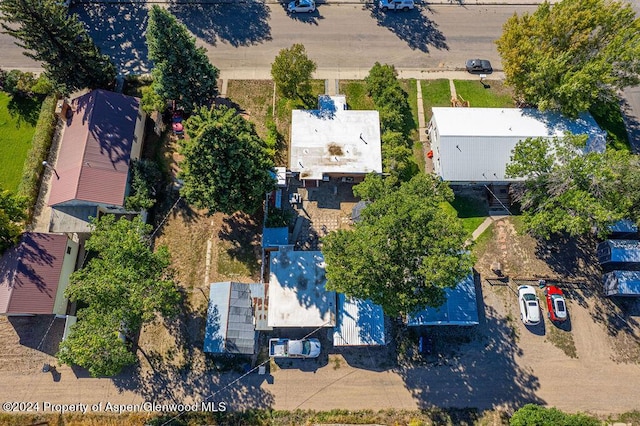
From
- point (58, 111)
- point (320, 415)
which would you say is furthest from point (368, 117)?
point (58, 111)

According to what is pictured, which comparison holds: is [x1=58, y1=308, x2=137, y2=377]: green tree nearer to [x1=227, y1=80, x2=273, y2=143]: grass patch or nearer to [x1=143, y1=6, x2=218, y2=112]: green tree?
[x1=143, y1=6, x2=218, y2=112]: green tree

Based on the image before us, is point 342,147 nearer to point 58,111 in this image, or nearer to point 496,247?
point 496,247

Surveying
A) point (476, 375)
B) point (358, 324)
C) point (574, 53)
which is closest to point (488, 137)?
point (574, 53)

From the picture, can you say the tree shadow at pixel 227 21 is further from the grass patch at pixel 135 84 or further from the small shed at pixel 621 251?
the small shed at pixel 621 251

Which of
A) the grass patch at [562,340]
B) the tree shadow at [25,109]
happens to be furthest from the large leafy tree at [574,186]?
the tree shadow at [25,109]

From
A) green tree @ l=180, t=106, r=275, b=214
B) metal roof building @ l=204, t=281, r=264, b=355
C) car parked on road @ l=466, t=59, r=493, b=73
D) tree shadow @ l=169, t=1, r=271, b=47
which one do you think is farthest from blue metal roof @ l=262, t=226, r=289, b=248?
car parked on road @ l=466, t=59, r=493, b=73
